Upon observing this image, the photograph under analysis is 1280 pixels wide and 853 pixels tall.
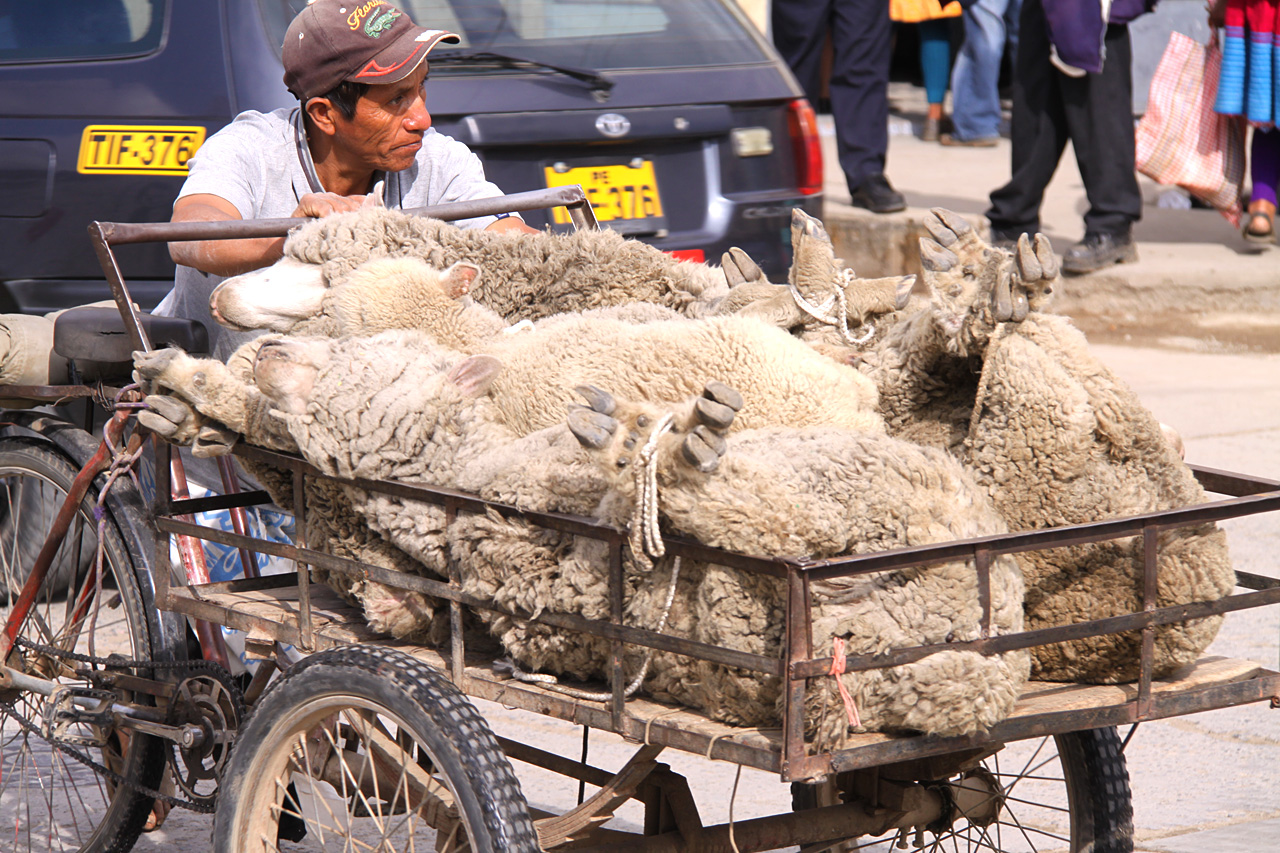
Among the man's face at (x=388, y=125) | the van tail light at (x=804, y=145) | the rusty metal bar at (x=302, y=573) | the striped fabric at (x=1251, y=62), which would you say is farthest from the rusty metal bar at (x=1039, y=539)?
the striped fabric at (x=1251, y=62)

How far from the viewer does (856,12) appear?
9672 mm

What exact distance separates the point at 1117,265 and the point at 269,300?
23.8 ft

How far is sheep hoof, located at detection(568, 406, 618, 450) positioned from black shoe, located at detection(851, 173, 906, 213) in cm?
829

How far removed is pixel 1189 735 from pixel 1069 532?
98.0 inches

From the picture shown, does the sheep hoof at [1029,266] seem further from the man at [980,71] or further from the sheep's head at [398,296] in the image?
the man at [980,71]

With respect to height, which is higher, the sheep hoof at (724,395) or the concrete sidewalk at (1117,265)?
the sheep hoof at (724,395)

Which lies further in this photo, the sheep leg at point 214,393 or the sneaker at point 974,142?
the sneaker at point 974,142

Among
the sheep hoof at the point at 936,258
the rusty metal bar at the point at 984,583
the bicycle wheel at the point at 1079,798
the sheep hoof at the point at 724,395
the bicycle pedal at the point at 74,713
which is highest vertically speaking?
the sheep hoof at the point at 936,258

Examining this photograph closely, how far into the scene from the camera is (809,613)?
1.86m

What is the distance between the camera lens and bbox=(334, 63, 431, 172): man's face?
3.36 m

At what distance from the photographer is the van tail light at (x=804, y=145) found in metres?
5.41

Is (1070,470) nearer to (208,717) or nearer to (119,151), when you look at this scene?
(208,717)

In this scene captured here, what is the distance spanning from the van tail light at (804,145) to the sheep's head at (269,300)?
9.95ft

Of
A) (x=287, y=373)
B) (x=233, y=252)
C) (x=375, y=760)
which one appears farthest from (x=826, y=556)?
(x=233, y=252)
